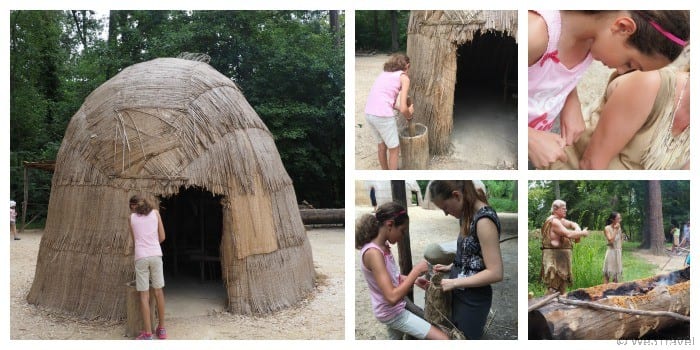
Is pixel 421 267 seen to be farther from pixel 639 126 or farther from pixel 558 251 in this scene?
pixel 639 126

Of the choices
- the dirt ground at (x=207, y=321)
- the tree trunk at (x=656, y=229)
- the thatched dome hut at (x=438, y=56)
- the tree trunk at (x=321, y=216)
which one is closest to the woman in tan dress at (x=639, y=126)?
the tree trunk at (x=656, y=229)

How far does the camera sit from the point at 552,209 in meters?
5.46

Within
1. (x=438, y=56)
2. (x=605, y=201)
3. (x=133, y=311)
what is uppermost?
(x=438, y=56)

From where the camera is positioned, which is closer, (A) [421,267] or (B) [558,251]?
(A) [421,267]

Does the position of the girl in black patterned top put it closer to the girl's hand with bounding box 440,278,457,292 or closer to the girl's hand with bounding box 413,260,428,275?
the girl's hand with bounding box 440,278,457,292

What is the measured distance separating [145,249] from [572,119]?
13.3 feet

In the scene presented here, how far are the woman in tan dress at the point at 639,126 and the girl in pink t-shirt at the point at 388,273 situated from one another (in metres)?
1.61

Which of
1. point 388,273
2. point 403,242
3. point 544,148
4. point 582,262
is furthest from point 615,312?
point 388,273

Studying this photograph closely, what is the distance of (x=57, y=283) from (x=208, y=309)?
1629 millimetres

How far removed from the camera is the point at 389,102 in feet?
17.4

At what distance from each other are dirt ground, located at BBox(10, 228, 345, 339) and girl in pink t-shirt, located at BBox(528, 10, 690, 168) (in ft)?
9.58

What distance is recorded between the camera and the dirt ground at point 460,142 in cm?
548

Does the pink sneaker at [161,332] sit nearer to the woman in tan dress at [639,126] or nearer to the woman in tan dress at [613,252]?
the woman in tan dress at [639,126]

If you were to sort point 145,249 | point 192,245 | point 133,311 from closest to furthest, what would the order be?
point 145,249
point 133,311
point 192,245
